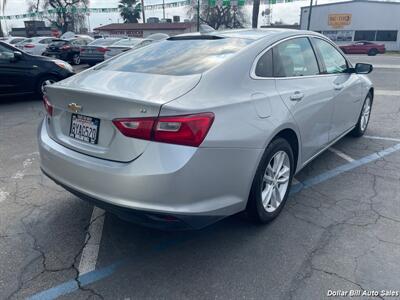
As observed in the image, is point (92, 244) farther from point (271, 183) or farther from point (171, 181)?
point (271, 183)

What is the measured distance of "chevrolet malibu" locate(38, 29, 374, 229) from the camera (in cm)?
219

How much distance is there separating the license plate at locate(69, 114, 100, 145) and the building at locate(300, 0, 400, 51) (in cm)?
4839

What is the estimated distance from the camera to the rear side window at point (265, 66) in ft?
9.33

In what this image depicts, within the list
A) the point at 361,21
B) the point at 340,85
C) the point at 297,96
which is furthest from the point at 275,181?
the point at 361,21

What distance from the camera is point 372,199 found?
3.53 m

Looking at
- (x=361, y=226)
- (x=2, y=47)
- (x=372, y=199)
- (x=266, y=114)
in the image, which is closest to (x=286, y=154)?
(x=266, y=114)

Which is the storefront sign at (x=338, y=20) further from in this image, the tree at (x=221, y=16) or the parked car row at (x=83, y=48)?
the parked car row at (x=83, y=48)

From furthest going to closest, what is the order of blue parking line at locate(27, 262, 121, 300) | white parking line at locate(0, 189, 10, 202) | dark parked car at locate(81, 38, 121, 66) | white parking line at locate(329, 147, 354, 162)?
1. dark parked car at locate(81, 38, 121, 66)
2. white parking line at locate(329, 147, 354, 162)
3. white parking line at locate(0, 189, 10, 202)
4. blue parking line at locate(27, 262, 121, 300)

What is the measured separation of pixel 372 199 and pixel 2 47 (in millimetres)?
8254

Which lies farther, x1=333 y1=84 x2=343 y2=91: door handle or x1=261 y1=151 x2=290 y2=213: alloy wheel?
x1=333 y1=84 x2=343 y2=91: door handle

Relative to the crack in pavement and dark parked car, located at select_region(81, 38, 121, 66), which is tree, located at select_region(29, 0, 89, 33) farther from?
the crack in pavement

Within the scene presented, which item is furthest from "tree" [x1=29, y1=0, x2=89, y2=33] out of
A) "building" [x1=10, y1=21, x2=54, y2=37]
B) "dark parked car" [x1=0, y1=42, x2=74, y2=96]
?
"dark parked car" [x1=0, y1=42, x2=74, y2=96]

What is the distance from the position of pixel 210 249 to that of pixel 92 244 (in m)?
0.96

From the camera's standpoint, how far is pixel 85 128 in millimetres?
2518
